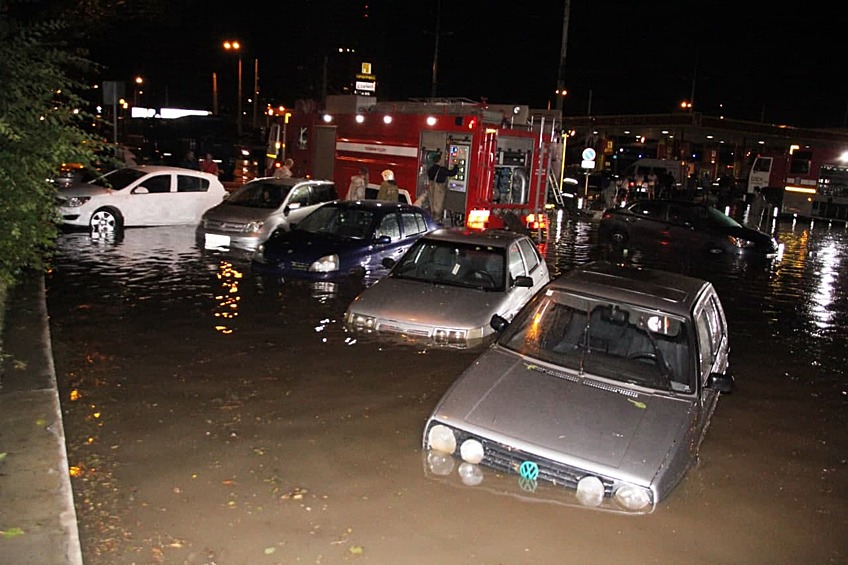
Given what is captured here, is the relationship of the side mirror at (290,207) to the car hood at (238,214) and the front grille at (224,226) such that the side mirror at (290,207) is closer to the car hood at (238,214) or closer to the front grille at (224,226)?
the car hood at (238,214)

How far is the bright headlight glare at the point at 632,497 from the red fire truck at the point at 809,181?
33804 mm

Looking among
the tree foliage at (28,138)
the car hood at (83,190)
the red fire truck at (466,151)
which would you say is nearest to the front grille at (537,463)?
the tree foliage at (28,138)

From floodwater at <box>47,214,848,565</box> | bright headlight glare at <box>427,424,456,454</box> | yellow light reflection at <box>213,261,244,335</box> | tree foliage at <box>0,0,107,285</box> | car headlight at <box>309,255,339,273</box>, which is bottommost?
floodwater at <box>47,214,848,565</box>

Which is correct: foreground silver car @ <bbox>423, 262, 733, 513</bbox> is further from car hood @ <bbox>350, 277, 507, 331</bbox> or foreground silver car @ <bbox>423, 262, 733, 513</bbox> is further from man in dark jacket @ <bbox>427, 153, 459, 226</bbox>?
man in dark jacket @ <bbox>427, 153, 459, 226</bbox>

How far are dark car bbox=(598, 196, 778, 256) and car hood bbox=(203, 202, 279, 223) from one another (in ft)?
30.4

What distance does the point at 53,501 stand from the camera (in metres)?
4.74

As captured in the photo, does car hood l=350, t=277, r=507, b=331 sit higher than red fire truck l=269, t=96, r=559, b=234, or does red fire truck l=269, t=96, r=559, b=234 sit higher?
red fire truck l=269, t=96, r=559, b=234

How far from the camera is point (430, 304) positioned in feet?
29.3

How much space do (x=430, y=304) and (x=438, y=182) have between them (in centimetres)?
938

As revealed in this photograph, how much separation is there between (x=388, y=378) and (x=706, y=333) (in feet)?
10.1

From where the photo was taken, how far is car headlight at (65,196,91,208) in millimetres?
15956

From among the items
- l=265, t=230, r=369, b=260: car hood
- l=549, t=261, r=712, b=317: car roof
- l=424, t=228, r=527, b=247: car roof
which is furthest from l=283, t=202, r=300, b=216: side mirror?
l=549, t=261, r=712, b=317: car roof

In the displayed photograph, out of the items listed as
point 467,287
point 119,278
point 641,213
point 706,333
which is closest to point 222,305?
point 119,278

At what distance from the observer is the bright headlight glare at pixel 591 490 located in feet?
16.3
